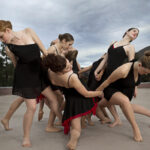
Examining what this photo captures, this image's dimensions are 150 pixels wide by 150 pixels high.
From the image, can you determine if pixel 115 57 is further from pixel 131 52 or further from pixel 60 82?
pixel 60 82

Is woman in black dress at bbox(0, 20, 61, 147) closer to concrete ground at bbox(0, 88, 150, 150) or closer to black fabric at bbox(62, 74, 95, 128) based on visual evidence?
concrete ground at bbox(0, 88, 150, 150)

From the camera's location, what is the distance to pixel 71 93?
99.3 inches

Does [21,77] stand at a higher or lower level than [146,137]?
higher

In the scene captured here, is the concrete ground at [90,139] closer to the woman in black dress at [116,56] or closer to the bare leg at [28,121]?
the bare leg at [28,121]

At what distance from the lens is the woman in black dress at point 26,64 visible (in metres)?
2.38

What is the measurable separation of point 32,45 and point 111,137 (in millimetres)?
1625

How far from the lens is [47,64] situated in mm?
2227

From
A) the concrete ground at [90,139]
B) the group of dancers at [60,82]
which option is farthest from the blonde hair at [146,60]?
the concrete ground at [90,139]

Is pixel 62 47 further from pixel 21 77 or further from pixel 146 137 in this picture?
pixel 146 137

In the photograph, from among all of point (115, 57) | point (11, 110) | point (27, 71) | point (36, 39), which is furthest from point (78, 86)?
point (11, 110)

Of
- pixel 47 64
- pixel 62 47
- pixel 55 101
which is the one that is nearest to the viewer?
pixel 47 64

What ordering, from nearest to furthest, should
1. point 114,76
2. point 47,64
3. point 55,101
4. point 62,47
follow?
point 47,64 < point 114,76 < point 55,101 < point 62,47

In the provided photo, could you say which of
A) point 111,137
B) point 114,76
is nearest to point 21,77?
point 114,76

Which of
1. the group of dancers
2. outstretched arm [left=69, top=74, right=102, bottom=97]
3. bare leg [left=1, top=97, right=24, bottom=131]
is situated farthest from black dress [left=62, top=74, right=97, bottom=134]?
bare leg [left=1, top=97, right=24, bottom=131]
